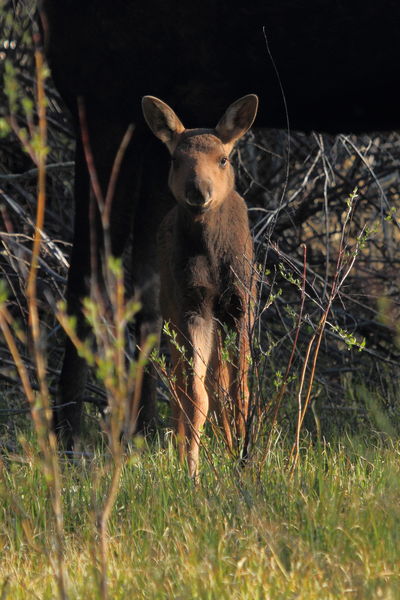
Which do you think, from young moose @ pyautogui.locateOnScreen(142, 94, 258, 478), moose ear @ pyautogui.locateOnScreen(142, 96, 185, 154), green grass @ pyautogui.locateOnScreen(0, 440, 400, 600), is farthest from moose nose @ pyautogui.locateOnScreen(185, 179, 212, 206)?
green grass @ pyautogui.locateOnScreen(0, 440, 400, 600)


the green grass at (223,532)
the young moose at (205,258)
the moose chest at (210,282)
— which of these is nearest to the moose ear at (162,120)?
the young moose at (205,258)

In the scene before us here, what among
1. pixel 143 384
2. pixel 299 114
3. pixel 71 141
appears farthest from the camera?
pixel 71 141

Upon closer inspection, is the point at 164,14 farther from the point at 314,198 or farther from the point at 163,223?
the point at 314,198

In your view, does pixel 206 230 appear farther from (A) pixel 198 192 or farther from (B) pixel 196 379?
(B) pixel 196 379

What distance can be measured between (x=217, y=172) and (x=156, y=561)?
1.77 meters

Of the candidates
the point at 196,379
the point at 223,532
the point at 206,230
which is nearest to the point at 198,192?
the point at 206,230

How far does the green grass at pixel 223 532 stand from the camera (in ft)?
8.23

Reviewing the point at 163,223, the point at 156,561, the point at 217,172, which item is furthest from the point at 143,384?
the point at 156,561

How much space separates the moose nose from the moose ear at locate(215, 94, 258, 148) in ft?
1.29

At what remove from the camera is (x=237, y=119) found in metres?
4.12

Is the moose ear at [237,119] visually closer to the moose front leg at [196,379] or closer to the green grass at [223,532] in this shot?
the moose front leg at [196,379]

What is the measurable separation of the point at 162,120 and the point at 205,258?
0.62 metres

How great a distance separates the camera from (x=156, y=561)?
273 centimetres

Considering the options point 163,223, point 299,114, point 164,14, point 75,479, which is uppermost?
point 164,14
